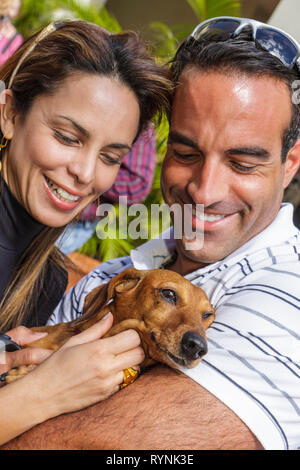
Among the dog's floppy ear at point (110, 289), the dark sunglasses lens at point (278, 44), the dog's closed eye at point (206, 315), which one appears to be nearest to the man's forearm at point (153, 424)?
the dog's closed eye at point (206, 315)

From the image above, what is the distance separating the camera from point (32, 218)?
237 cm

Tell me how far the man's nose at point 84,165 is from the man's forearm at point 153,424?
92 cm

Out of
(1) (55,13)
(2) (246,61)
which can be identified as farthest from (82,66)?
(1) (55,13)

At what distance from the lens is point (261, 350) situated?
1.52 meters

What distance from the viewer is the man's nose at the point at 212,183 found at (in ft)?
6.26

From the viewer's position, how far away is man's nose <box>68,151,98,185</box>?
2.07 m

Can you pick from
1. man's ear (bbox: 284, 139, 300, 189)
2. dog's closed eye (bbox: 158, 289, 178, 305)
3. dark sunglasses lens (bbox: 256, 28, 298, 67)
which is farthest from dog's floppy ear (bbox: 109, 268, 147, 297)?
dark sunglasses lens (bbox: 256, 28, 298, 67)

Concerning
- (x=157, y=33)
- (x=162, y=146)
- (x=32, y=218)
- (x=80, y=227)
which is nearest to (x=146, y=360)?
(x=32, y=218)

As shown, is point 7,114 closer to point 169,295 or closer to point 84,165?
point 84,165

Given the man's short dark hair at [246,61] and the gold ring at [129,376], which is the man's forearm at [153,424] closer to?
the gold ring at [129,376]

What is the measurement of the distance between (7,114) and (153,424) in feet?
5.08

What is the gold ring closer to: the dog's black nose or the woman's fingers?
the dog's black nose

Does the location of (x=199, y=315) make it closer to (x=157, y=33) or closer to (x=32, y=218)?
(x=32, y=218)

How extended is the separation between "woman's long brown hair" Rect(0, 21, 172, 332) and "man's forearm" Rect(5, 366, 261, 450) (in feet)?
3.27
